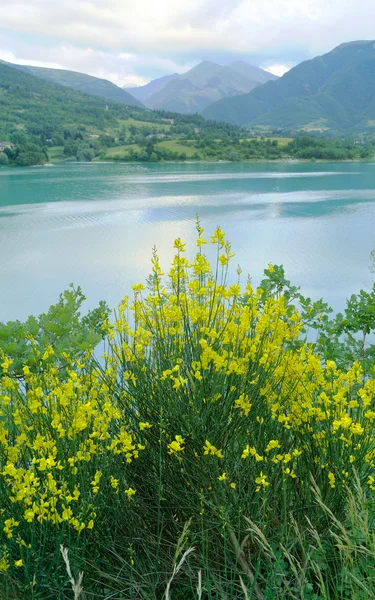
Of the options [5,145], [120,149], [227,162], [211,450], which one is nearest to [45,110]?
[5,145]

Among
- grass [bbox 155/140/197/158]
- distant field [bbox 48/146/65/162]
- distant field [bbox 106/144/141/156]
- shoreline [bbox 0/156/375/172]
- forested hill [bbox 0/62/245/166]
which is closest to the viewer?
shoreline [bbox 0/156/375/172]

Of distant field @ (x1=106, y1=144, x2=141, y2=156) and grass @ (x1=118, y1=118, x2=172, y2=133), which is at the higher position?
grass @ (x1=118, y1=118, x2=172, y2=133)

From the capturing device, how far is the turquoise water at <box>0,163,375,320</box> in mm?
14016

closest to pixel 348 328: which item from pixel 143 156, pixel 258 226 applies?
pixel 258 226

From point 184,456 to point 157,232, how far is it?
63.0 ft

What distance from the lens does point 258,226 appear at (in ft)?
71.7

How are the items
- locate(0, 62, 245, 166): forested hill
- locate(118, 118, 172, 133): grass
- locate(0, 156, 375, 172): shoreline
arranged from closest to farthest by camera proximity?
locate(0, 156, 375, 172): shoreline, locate(0, 62, 245, 166): forested hill, locate(118, 118, 172, 133): grass

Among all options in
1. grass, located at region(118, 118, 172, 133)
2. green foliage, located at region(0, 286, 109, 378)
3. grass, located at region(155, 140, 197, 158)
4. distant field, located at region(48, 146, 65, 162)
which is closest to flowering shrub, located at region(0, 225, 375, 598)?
green foliage, located at region(0, 286, 109, 378)

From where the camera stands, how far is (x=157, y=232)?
20.8 meters

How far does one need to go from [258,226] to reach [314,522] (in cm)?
2058

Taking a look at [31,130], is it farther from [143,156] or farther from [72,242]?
[72,242]

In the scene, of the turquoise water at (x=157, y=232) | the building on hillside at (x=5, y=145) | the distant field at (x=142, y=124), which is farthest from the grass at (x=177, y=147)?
the turquoise water at (x=157, y=232)

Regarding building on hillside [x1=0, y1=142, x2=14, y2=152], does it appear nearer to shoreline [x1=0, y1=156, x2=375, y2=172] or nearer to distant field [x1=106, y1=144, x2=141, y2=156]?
shoreline [x1=0, y1=156, x2=375, y2=172]

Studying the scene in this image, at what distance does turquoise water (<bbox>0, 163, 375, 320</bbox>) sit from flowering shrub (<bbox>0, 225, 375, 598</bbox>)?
2.96 m
